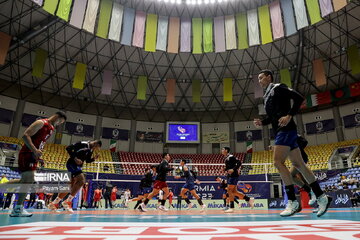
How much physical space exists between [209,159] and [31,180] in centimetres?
2655

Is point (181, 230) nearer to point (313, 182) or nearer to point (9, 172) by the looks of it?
point (313, 182)

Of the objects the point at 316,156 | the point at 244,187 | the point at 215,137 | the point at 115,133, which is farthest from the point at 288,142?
the point at 115,133

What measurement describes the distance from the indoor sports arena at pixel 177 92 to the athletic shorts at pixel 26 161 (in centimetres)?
531

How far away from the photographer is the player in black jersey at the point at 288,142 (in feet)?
13.0

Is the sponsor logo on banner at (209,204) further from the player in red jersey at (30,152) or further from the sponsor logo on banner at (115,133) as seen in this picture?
the sponsor logo on banner at (115,133)

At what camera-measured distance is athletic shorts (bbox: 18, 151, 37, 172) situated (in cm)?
494

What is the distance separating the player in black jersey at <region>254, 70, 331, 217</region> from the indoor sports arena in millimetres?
5073

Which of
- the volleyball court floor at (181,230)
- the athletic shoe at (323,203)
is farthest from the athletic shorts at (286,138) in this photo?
the volleyball court floor at (181,230)

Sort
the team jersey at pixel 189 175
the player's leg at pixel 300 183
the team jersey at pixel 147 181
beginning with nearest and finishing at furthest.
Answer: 1. the player's leg at pixel 300 183
2. the team jersey at pixel 189 175
3. the team jersey at pixel 147 181

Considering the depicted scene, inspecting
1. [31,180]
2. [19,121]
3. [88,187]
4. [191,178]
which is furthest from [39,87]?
[31,180]

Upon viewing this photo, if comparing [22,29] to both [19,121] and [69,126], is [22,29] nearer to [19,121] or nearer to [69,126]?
[19,121]

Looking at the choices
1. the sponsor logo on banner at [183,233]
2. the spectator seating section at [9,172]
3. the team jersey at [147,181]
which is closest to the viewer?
the sponsor logo on banner at [183,233]

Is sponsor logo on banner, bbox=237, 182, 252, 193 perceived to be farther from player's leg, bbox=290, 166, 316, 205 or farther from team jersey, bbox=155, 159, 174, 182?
player's leg, bbox=290, 166, 316, 205

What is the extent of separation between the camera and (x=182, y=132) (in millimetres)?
31609
